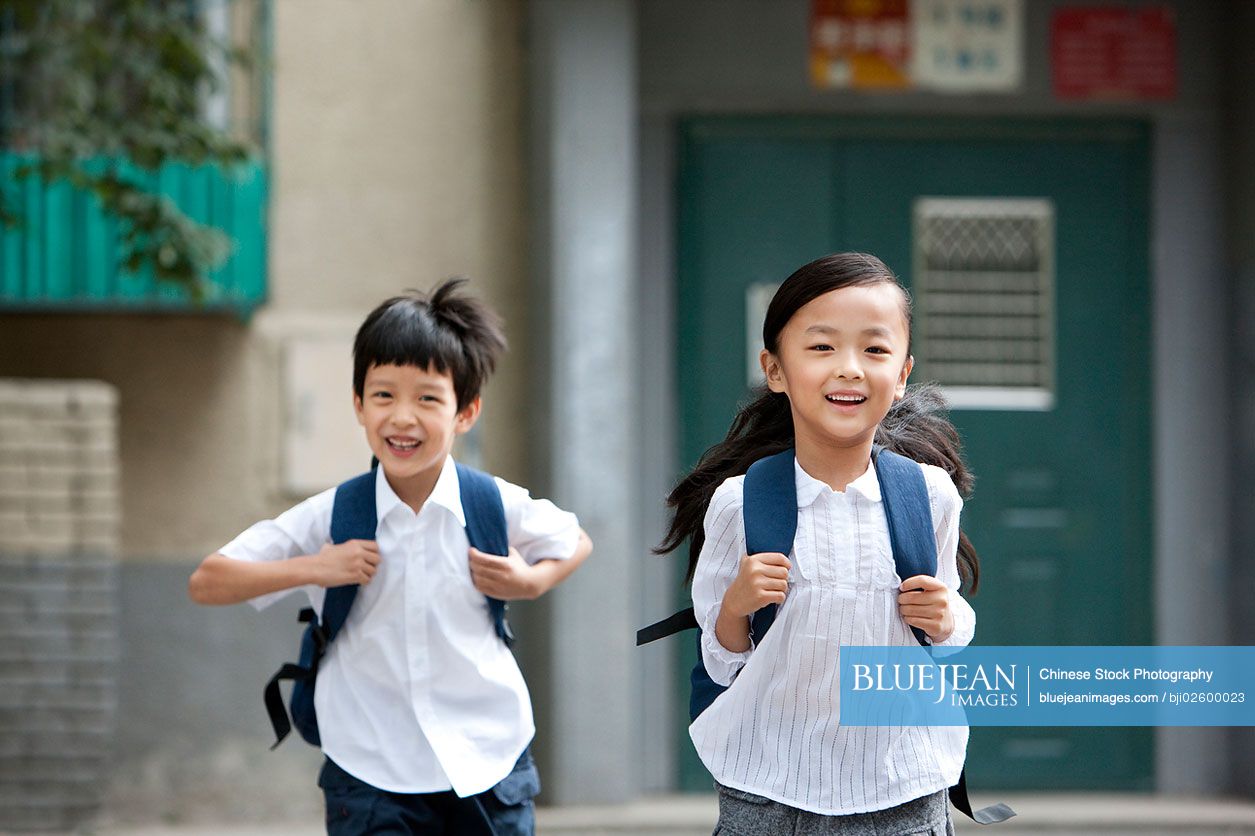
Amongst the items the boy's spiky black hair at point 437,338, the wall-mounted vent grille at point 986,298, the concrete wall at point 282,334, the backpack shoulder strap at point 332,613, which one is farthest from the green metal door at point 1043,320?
the backpack shoulder strap at point 332,613

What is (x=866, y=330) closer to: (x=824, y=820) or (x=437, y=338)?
(x=824, y=820)

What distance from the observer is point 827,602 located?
280 centimetres

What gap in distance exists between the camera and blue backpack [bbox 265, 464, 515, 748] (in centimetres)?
338

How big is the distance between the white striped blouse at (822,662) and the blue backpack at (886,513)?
20 mm

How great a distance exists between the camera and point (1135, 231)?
7.14m

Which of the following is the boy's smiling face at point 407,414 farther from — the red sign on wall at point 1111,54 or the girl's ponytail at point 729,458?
the red sign on wall at point 1111,54

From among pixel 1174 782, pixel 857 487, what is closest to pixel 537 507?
pixel 857 487

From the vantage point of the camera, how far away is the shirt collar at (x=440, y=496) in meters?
3.40

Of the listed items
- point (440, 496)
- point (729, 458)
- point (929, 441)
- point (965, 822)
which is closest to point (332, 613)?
point (440, 496)

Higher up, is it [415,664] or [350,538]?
[350,538]

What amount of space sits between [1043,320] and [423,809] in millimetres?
4511

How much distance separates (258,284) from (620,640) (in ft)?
6.61

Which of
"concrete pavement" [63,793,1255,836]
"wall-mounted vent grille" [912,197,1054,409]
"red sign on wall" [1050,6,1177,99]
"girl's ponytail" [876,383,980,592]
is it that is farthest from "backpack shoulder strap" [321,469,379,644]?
"red sign on wall" [1050,6,1177,99]

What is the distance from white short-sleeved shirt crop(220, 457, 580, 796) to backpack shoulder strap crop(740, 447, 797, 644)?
76cm
